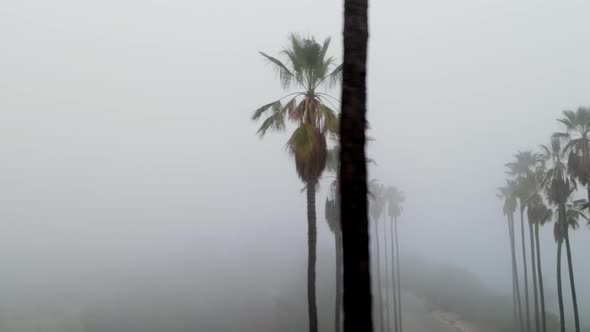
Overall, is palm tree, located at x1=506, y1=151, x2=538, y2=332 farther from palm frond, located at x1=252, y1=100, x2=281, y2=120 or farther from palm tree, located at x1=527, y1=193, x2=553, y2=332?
palm frond, located at x1=252, y1=100, x2=281, y2=120

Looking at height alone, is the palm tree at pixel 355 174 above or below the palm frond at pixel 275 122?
below

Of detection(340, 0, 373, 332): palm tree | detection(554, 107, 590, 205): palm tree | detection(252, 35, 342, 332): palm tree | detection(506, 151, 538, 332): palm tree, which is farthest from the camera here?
detection(506, 151, 538, 332): palm tree

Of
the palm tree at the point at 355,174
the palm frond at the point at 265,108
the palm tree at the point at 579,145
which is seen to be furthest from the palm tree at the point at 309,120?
the palm tree at the point at 579,145

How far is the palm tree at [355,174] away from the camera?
470 cm

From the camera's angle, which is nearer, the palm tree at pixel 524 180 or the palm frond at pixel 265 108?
the palm frond at pixel 265 108

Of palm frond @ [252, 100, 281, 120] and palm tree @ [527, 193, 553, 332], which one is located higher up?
palm frond @ [252, 100, 281, 120]

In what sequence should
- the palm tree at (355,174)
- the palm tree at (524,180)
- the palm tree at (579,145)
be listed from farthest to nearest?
the palm tree at (524,180) < the palm tree at (579,145) < the palm tree at (355,174)


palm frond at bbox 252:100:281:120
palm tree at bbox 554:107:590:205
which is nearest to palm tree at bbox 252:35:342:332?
palm frond at bbox 252:100:281:120

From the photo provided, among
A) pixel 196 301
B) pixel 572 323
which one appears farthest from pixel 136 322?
pixel 572 323

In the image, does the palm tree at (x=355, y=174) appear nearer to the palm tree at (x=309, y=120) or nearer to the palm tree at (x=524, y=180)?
the palm tree at (x=309, y=120)

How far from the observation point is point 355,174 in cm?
500

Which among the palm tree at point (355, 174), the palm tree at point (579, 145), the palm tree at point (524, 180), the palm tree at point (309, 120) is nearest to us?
the palm tree at point (355, 174)

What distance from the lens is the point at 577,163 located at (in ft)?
90.6

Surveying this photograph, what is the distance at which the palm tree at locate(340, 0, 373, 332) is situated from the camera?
4699mm
